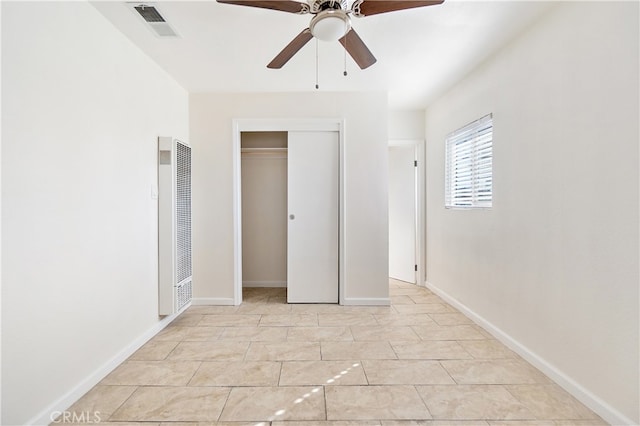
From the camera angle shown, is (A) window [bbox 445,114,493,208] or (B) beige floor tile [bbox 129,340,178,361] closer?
(B) beige floor tile [bbox 129,340,178,361]

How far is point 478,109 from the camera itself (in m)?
2.84

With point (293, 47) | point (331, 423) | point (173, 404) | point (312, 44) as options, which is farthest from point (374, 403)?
point (312, 44)

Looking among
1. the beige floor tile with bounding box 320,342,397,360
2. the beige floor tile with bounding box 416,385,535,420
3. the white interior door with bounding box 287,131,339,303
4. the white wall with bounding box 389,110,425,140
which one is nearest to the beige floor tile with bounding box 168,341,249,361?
the beige floor tile with bounding box 320,342,397,360

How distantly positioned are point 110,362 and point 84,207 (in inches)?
43.5

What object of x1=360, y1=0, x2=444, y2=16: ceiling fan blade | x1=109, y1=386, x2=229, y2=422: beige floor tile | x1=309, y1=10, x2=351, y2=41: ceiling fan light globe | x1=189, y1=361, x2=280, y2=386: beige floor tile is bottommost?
x1=109, y1=386, x2=229, y2=422: beige floor tile

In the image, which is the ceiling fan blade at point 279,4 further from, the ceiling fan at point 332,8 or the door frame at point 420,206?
the door frame at point 420,206

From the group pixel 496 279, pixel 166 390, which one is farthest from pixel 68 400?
pixel 496 279

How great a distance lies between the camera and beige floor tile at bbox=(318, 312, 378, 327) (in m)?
2.90

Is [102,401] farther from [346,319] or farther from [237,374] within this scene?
[346,319]

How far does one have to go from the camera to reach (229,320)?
2.99 m

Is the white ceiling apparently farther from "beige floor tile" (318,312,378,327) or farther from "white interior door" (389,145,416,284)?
"beige floor tile" (318,312,378,327)

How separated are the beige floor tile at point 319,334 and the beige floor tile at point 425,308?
2.76 ft

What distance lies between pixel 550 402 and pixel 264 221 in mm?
3551

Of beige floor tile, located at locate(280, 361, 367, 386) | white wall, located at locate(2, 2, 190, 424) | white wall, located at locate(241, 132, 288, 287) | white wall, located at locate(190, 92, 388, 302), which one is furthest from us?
white wall, located at locate(241, 132, 288, 287)
